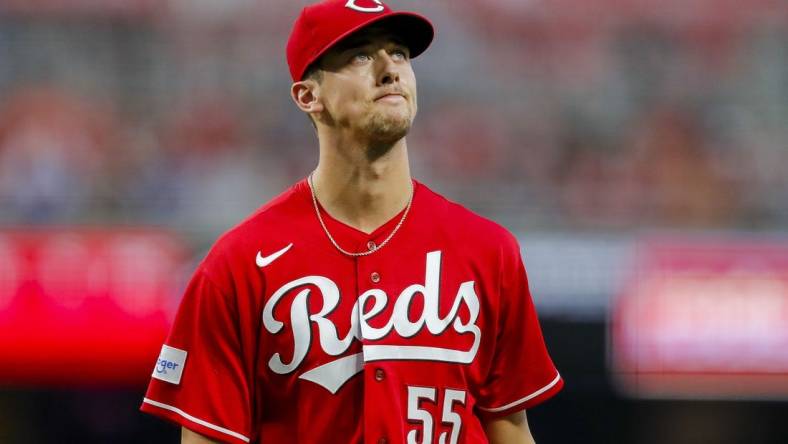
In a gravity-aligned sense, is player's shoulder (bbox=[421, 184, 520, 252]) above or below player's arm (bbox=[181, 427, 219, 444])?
above

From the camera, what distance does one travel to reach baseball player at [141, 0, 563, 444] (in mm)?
2270

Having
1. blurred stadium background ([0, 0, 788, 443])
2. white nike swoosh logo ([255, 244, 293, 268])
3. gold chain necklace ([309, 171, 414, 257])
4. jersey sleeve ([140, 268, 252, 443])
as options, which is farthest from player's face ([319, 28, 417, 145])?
blurred stadium background ([0, 0, 788, 443])

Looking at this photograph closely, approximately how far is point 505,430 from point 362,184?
0.57 metres

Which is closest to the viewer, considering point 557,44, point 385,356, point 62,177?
point 385,356

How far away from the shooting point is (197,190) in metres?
6.74

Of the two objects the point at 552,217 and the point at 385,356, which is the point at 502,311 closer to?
the point at 385,356

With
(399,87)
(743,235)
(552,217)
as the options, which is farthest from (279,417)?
(552,217)

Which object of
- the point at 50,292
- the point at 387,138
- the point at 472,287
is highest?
the point at 387,138

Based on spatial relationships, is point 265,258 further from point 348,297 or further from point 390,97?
point 390,97

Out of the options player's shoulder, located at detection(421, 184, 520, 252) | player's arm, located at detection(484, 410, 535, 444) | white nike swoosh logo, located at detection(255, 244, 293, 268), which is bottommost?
player's arm, located at detection(484, 410, 535, 444)

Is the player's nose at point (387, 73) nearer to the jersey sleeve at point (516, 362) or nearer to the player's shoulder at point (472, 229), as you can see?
the player's shoulder at point (472, 229)

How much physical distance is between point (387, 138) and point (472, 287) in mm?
325

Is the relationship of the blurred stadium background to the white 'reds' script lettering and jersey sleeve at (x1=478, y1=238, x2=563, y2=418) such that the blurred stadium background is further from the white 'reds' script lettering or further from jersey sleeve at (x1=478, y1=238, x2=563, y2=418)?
the white 'reds' script lettering

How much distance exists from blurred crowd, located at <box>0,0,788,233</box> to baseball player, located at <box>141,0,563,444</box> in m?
3.92
